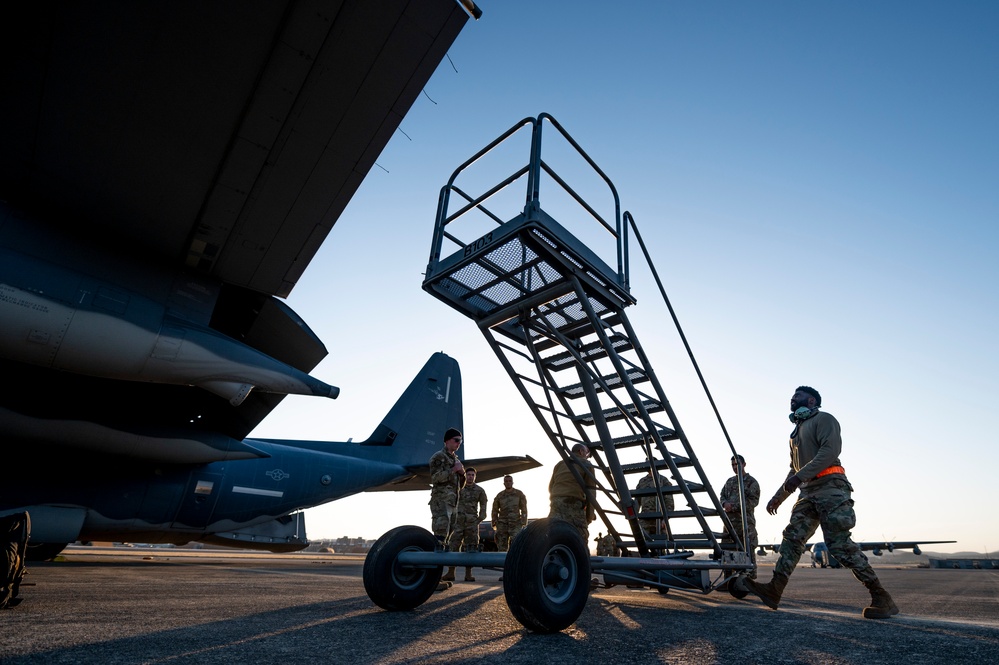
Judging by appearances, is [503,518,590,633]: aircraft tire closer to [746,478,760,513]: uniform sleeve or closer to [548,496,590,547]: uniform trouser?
[548,496,590,547]: uniform trouser

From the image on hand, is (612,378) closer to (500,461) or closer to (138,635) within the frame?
(138,635)

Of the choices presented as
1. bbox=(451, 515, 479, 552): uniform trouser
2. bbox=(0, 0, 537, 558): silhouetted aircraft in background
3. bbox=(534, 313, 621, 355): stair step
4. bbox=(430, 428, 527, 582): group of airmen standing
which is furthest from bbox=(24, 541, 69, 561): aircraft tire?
bbox=(534, 313, 621, 355): stair step

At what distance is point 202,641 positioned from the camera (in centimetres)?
283

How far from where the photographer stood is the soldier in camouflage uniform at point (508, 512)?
34.6 ft

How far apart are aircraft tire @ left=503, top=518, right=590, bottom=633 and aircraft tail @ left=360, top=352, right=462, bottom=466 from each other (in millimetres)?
11405

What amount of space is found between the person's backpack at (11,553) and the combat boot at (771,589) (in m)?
5.99

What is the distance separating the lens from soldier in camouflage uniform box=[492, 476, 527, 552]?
1053cm

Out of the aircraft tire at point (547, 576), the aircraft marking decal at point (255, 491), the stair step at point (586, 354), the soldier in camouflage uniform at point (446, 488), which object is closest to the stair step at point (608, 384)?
the stair step at point (586, 354)

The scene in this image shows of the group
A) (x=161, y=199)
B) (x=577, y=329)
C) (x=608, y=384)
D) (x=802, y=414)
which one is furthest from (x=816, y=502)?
(x=161, y=199)

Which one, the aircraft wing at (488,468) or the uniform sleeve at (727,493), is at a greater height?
the aircraft wing at (488,468)

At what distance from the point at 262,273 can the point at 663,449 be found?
17.2ft

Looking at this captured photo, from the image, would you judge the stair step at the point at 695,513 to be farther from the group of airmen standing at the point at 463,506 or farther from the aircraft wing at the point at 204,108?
the aircraft wing at the point at 204,108

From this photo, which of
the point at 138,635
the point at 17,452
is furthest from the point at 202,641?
the point at 17,452

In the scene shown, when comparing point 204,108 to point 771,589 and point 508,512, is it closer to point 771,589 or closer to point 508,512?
point 771,589
